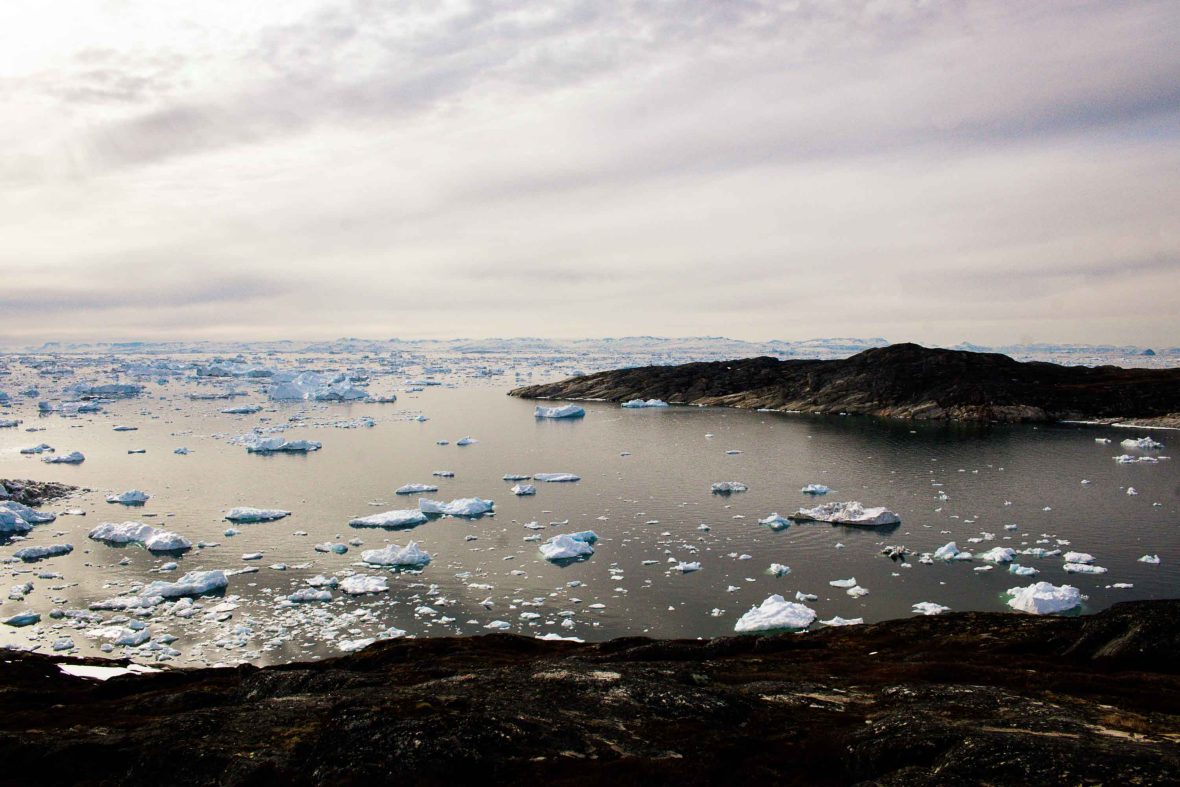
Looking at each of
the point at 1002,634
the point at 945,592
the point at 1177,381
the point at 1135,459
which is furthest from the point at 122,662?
the point at 1177,381

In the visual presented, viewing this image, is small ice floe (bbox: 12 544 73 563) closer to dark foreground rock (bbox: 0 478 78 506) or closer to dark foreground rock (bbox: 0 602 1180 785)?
dark foreground rock (bbox: 0 478 78 506)

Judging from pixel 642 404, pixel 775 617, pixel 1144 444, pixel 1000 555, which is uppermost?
pixel 1144 444

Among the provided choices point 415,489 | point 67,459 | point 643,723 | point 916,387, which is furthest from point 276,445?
point 916,387

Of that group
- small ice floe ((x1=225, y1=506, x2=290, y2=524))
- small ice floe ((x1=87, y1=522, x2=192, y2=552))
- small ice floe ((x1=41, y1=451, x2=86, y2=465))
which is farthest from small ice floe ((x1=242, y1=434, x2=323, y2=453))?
small ice floe ((x1=87, y1=522, x2=192, y2=552))

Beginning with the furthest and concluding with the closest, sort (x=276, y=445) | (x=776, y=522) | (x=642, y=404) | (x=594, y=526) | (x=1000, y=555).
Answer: (x=642, y=404), (x=276, y=445), (x=594, y=526), (x=776, y=522), (x=1000, y=555)

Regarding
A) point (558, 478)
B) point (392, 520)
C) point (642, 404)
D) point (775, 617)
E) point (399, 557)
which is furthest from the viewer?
point (642, 404)

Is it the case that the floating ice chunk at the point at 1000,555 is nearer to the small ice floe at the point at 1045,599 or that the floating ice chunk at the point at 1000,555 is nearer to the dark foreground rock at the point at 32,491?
the small ice floe at the point at 1045,599

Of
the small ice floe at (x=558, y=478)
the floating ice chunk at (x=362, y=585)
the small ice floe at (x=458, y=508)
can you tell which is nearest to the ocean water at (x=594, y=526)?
the floating ice chunk at (x=362, y=585)

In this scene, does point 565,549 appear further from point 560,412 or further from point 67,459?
point 560,412
